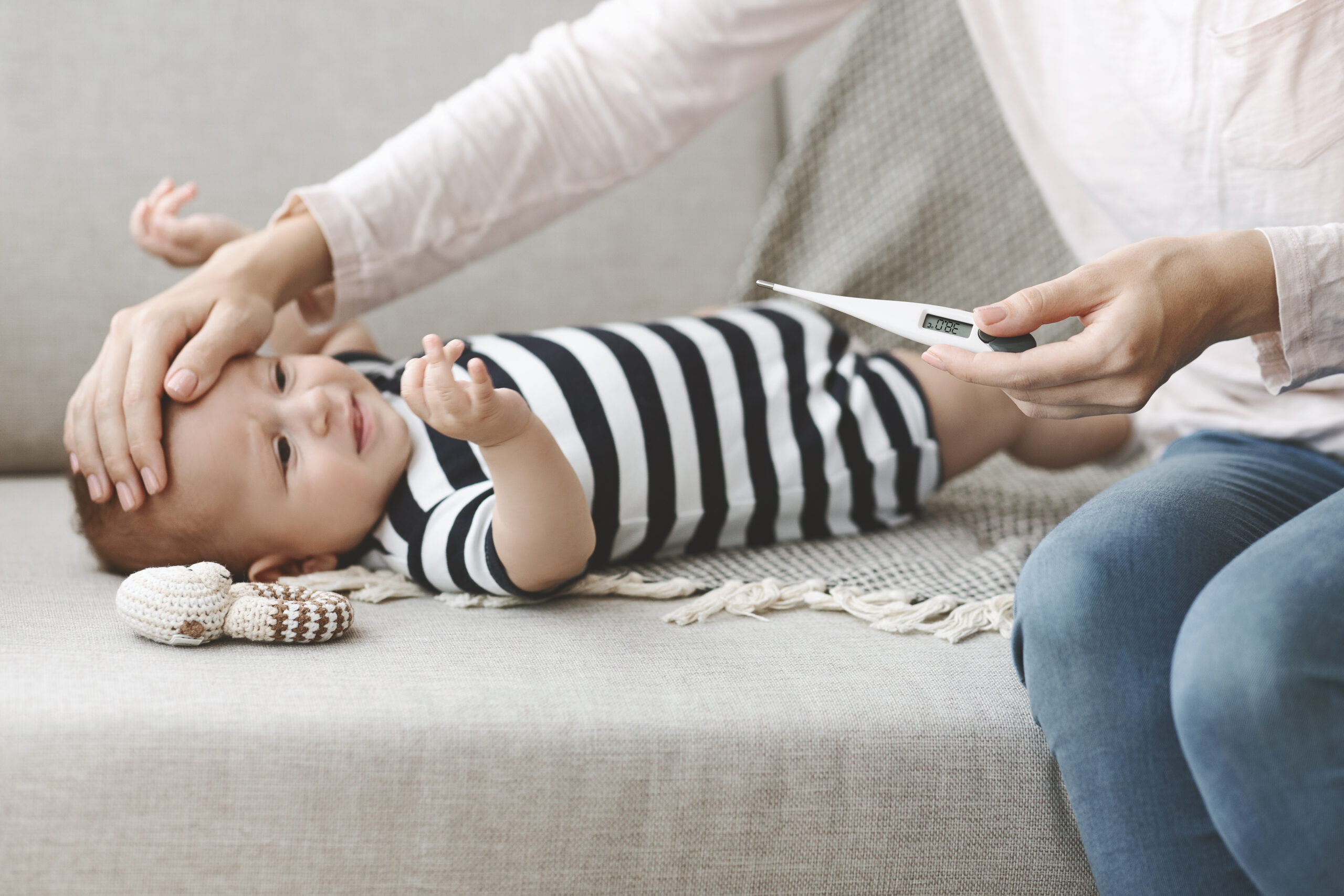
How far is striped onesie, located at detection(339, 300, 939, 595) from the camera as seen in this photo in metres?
0.89

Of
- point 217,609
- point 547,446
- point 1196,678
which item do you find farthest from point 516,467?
point 1196,678

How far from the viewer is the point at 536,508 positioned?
72cm

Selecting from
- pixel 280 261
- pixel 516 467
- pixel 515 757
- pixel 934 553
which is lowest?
pixel 934 553

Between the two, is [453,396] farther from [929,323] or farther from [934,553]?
[934,553]

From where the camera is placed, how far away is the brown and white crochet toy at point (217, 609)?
0.63m

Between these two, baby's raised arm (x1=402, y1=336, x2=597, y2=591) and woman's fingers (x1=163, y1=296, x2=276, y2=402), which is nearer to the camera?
baby's raised arm (x1=402, y1=336, x2=597, y2=591)

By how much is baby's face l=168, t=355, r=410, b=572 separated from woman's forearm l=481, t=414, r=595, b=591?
202mm

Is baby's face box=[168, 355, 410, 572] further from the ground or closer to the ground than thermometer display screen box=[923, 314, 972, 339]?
closer to the ground

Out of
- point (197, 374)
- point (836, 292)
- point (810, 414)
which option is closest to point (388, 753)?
point (197, 374)

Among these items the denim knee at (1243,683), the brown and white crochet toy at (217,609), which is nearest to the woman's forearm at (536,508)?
the brown and white crochet toy at (217,609)

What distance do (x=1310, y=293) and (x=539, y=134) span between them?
654 millimetres

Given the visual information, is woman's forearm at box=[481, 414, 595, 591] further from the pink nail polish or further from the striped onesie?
the pink nail polish

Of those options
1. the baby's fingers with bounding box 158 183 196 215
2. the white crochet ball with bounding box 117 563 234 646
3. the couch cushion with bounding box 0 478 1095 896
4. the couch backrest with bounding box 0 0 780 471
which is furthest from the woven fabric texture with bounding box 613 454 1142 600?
the baby's fingers with bounding box 158 183 196 215

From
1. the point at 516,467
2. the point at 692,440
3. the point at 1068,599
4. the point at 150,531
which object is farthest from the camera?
the point at 692,440
